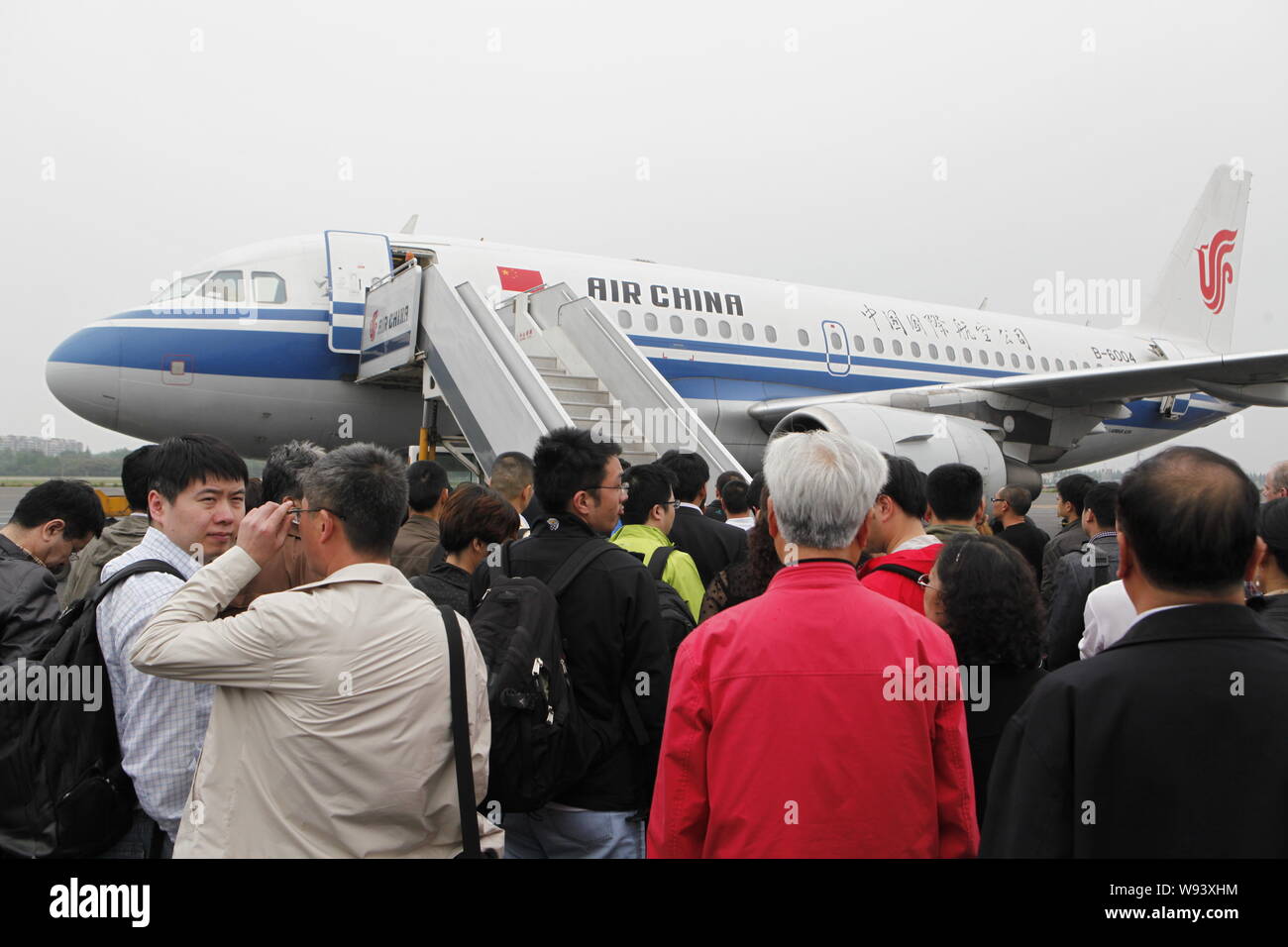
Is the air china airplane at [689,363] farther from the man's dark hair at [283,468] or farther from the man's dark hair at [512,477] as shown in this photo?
the man's dark hair at [283,468]

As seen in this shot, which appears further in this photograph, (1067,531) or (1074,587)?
(1067,531)

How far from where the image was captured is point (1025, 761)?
1549 millimetres

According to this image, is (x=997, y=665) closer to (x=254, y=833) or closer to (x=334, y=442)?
(x=254, y=833)

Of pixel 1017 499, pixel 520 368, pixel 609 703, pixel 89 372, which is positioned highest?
pixel 89 372

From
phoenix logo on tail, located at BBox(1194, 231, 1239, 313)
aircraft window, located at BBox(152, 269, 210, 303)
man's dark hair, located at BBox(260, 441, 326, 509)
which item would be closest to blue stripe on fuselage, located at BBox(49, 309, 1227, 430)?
aircraft window, located at BBox(152, 269, 210, 303)

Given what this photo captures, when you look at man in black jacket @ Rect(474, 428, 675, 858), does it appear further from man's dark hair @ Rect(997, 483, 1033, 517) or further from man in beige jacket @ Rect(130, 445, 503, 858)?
man's dark hair @ Rect(997, 483, 1033, 517)

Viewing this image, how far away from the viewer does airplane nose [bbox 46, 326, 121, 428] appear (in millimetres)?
9539

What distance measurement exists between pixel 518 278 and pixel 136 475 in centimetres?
863

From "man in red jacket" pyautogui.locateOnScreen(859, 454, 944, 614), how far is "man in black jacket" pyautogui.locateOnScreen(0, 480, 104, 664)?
2693mm

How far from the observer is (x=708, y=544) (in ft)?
15.9

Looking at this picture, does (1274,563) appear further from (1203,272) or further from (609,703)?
(1203,272)

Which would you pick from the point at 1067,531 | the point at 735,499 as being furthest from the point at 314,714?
the point at 1067,531

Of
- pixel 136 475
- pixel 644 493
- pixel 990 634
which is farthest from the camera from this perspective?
pixel 644 493
